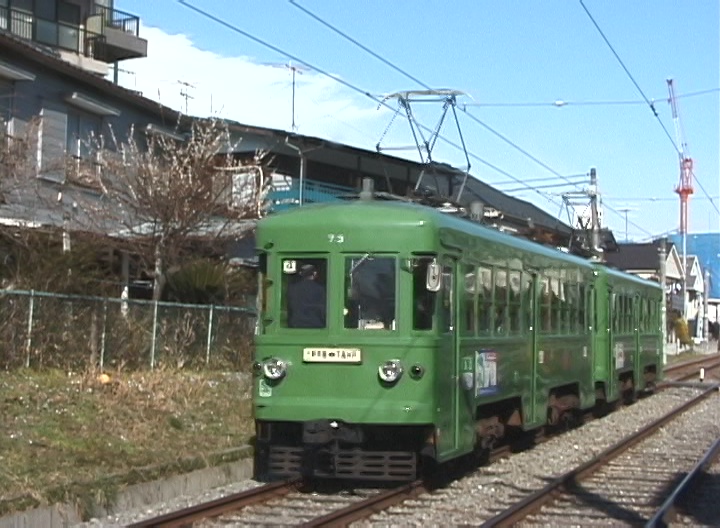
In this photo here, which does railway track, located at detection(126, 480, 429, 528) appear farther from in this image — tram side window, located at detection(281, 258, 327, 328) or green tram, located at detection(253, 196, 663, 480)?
tram side window, located at detection(281, 258, 327, 328)

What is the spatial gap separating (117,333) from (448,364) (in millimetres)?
7860

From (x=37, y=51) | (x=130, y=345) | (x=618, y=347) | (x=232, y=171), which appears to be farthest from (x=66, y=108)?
(x=618, y=347)

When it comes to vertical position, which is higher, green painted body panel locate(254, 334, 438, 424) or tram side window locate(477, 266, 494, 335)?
tram side window locate(477, 266, 494, 335)

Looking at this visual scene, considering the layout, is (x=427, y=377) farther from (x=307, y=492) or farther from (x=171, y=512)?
(x=171, y=512)

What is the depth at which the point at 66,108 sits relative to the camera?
82.4 ft

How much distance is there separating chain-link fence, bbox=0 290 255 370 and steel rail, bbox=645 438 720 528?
839 cm

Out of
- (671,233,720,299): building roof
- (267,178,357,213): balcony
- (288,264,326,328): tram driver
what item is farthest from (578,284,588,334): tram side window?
(671,233,720,299): building roof

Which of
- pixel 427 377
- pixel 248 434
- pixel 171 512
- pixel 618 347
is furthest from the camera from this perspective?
pixel 618 347

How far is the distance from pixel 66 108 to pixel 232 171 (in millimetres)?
3632

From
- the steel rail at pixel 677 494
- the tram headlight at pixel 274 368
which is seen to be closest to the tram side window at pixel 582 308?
the steel rail at pixel 677 494

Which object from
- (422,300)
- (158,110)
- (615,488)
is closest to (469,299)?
(422,300)

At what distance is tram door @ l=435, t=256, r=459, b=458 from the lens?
11.9 meters

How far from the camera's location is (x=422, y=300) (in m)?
11.8

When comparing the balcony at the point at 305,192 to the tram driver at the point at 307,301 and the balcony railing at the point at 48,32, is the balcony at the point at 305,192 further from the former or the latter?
the tram driver at the point at 307,301
